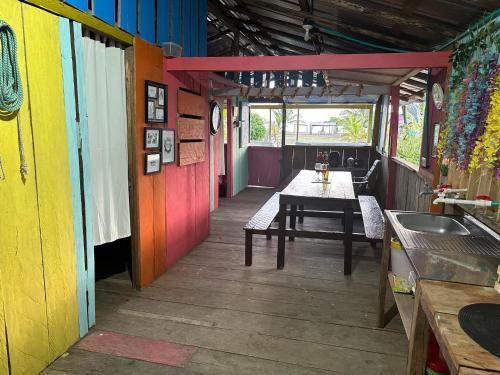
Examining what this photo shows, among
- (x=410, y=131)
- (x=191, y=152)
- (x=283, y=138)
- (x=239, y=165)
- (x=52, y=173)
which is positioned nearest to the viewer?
(x=52, y=173)

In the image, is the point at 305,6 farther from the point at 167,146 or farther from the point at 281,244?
the point at 281,244

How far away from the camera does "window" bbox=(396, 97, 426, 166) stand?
225 inches

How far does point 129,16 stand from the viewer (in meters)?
2.93

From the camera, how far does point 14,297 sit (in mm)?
1965

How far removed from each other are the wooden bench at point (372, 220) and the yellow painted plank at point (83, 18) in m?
2.90

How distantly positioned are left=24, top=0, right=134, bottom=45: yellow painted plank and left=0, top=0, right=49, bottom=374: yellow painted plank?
22 cm

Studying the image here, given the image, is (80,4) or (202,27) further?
(202,27)

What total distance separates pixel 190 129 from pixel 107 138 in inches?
51.9

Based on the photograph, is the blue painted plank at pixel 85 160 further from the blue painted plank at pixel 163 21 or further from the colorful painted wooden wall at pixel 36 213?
the blue painted plank at pixel 163 21

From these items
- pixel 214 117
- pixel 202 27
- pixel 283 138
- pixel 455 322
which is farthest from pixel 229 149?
pixel 455 322

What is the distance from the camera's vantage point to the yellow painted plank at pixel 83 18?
209 cm

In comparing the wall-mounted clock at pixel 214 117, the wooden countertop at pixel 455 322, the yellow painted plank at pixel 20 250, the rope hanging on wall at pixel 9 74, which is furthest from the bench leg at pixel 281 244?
the wall-mounted clock at pixel 214 117

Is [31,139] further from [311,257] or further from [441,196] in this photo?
[311,257]

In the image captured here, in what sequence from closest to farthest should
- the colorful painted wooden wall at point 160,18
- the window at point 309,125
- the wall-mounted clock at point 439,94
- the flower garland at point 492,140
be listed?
the flower garland at point 492,140 → the colorful painted wooden wall at point 160,18 → the wall-mounted clock at point 439,94 → the window at point 309,125
